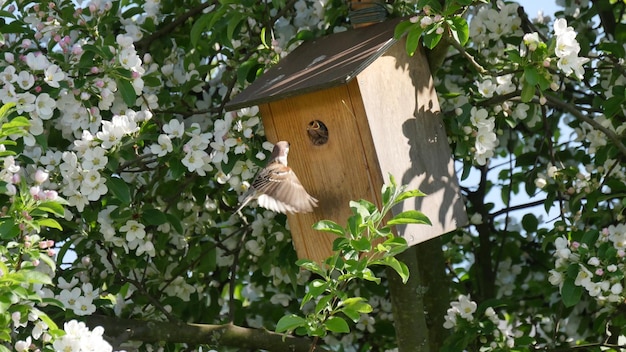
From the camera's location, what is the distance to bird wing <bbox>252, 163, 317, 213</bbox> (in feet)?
11.1

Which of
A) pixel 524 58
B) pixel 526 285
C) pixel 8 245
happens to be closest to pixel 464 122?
pixel 524 58

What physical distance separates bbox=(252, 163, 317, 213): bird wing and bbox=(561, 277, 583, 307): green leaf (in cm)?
89

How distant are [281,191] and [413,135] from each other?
55 centimetres

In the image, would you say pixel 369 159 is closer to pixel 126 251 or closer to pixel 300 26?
A: pixel 126 251

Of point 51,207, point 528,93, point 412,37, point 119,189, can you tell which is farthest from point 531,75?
point 51,207

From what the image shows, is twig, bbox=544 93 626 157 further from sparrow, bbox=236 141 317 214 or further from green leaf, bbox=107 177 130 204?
green leaf, bbox=107 177 130 204

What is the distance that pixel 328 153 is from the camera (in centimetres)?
352

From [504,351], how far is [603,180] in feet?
2.39

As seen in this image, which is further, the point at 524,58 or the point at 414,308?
the point at 414,308

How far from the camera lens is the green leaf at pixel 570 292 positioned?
3.61 meters

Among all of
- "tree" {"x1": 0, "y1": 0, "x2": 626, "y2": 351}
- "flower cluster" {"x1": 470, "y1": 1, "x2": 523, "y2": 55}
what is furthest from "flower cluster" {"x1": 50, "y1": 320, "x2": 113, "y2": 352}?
"flower cluster" {"x1": 470, "y1": 1, "x2": 523, "y2": 55}

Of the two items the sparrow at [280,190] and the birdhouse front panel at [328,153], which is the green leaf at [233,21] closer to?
the birdhouse front panel at [328,153]

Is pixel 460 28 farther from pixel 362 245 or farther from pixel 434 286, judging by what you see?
pixel 434 286

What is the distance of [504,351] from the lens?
158 inches
